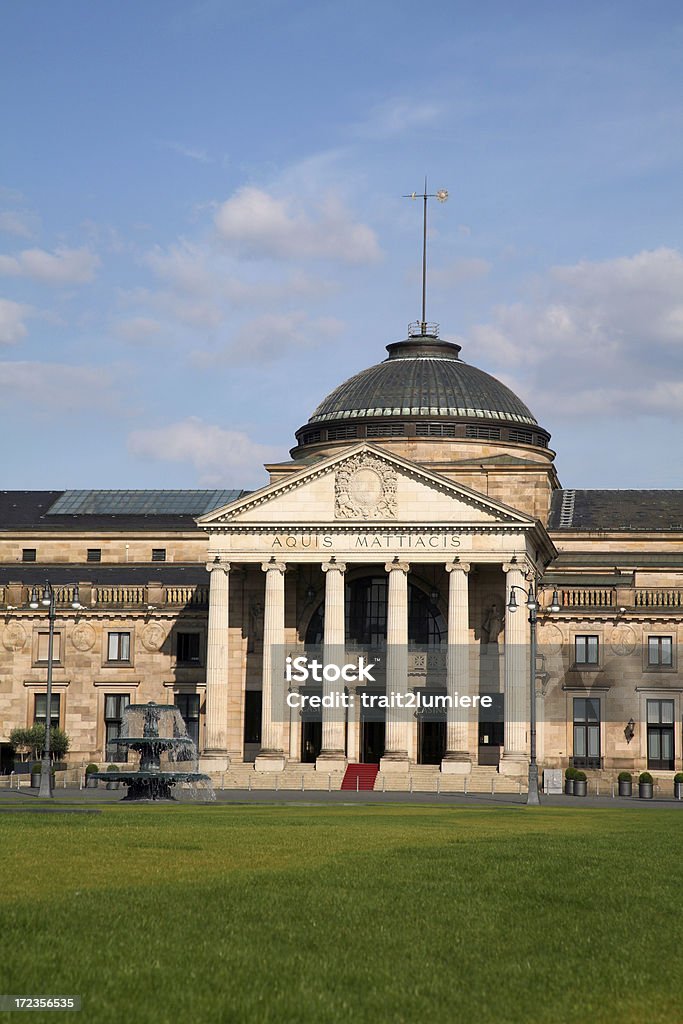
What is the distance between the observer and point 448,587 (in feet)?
296

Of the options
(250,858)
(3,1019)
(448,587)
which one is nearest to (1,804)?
(250,858)

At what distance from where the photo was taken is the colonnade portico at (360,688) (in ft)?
275

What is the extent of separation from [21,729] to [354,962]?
75128 mm

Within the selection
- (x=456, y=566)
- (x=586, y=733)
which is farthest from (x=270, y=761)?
(x=586, y=733)

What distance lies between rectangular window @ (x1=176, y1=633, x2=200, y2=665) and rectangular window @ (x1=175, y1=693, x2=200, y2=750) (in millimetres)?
2171

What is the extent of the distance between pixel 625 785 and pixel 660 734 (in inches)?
500

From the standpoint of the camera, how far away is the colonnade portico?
83.8 m

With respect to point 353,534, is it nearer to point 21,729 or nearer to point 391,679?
point 391,679

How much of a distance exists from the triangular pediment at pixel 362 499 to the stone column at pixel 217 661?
120 inches

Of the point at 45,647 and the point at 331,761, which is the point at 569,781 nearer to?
the point at 331,761

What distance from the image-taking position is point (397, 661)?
3354 inches

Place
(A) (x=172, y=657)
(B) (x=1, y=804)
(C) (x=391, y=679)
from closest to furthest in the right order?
(B) (x=1, y=804)
(C) (x=391, y=679)
(A) (x=172, y=657)

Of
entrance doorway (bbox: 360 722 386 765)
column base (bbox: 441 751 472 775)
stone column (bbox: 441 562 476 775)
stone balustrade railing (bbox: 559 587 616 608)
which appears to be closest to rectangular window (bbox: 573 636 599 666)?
stone balustrade railing (bbox: 559 587 616 608)

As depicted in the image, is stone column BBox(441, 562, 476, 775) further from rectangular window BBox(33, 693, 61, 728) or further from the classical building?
rectangular window BBox(33, 693, 61, 728)
